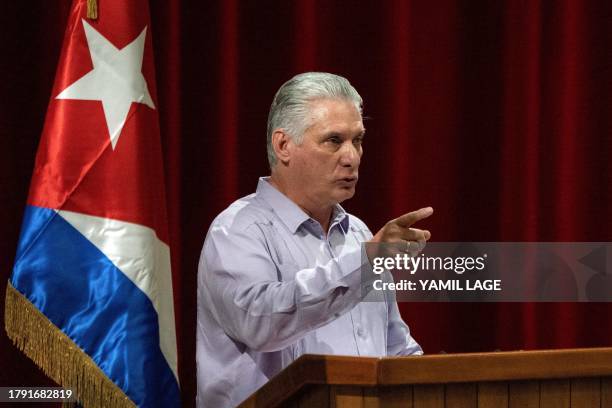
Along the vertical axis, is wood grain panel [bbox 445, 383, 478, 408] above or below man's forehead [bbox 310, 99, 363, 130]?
below

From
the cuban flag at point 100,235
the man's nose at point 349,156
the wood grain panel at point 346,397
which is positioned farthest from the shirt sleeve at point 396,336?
the wood grain panel at point 346,397

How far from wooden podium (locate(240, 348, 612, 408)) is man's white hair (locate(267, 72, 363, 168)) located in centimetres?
87

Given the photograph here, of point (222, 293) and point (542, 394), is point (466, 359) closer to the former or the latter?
point (542, 394)

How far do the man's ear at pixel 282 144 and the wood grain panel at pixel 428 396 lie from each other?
0.94 meters

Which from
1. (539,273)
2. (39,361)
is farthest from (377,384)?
(539,273)

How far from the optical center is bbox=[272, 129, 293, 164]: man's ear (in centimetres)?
221

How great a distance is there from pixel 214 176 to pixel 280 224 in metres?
0.96

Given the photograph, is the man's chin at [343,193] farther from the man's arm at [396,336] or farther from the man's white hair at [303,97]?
the man's arm at [396,336]

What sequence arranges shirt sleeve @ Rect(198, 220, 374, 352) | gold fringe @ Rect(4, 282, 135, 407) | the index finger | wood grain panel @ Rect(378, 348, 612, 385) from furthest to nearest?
gold fringe @ Rect(4, 282, 135, 407), shirt sleeve @ Rect(198, 220, 374, 352), the index finger, wood grain panel @ Rect(378, 348, 612, 385)

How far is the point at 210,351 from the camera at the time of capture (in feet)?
6.86

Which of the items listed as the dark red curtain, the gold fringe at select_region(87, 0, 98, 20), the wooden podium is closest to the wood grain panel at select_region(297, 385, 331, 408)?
the wooden podium

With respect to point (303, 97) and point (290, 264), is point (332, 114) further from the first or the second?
point (290, 264)

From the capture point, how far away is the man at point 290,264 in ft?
6.09

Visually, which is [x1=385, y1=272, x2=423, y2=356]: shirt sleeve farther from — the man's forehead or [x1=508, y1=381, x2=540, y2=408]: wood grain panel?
[x1=508, y1=381, x2=540, y2=408]: wood grain panel
